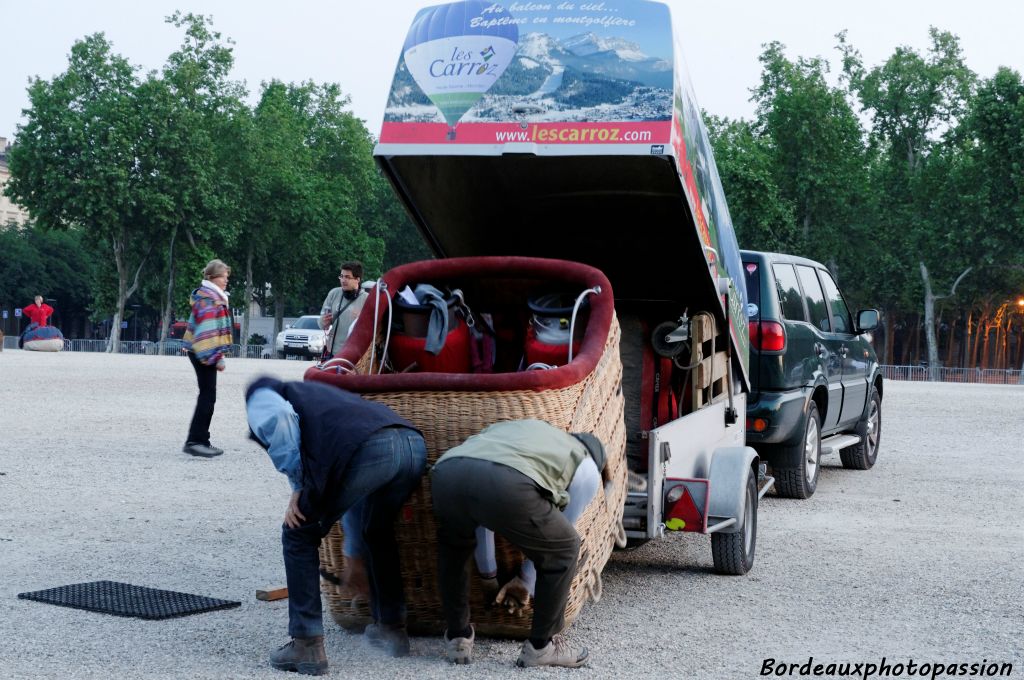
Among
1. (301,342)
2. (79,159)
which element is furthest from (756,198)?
(79,159)

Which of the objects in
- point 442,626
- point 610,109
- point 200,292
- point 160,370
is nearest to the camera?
point 442,626

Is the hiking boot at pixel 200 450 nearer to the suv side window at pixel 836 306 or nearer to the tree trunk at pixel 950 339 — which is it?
the suv side window at pixel 836 306

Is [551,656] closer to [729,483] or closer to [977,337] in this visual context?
[729,483]

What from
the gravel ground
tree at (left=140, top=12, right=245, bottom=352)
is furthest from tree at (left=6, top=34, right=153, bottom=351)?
the gravel ground

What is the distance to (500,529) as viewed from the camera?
455 cm

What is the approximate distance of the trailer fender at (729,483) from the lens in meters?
6.61

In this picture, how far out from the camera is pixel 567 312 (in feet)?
18.5

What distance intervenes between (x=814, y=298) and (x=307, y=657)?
7203 millimetres

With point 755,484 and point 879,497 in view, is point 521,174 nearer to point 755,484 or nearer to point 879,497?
point 755,484

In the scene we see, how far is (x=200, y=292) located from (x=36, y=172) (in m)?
43.9

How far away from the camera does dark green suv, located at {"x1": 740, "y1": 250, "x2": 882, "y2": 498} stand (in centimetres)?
958

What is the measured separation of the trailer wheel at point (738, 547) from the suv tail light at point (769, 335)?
9.00 ft

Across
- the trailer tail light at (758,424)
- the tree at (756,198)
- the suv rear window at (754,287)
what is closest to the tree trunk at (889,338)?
the tree at (756,198)

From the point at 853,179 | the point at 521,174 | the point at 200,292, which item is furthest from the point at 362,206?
the point at 521,174
